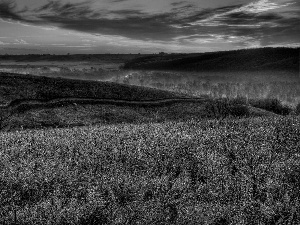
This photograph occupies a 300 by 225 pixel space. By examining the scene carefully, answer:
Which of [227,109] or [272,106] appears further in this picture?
[272,106]

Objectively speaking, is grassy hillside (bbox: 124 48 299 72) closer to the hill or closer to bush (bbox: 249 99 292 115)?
bush (bbox: 249 99 292 115)

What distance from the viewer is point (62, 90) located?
2947 cm

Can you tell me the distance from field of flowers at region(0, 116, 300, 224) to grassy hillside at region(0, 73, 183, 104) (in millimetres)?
18366

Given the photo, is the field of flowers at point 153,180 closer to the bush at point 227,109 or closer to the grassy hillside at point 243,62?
the bush at point 227,109

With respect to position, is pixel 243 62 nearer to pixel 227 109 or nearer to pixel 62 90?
pixel 227 109

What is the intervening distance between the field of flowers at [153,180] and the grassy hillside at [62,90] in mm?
18366

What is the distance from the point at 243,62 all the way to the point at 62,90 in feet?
269

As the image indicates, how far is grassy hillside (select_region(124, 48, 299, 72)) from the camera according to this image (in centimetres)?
9261

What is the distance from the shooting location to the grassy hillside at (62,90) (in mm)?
27453

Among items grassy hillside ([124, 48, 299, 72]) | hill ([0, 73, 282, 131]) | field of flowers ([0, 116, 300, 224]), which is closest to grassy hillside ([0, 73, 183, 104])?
hill ([0, 73, 282, 131])

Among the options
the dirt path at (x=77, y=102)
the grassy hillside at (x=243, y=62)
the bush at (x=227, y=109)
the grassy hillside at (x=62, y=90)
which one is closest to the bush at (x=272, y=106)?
the bush at (x=227, y=109)

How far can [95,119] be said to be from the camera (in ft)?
78.2

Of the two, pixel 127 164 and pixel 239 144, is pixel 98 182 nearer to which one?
pixel 127 164

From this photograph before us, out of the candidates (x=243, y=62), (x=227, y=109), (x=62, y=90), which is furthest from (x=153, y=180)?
(x=243, y=62)
